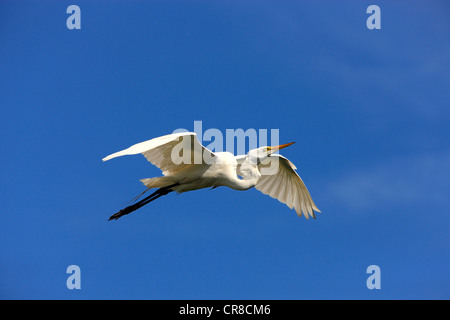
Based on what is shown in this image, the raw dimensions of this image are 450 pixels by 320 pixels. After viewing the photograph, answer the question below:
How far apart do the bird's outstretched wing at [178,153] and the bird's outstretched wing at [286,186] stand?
226 centimetres

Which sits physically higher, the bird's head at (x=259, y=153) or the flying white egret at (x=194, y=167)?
the bird's head at (x=259, y=153)

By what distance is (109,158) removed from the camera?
618cm

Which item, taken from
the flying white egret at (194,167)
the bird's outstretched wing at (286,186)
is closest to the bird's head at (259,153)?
the flying white egret at (194,167)

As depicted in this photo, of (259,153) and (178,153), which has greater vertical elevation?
(259,153)

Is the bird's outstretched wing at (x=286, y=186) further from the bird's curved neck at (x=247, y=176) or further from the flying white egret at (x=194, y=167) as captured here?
the bird's curved neck at (x=247, y=176)

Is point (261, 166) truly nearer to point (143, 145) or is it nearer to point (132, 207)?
point (132, 207)

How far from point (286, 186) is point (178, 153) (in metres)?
3.25

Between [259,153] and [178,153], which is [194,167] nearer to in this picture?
[178,153]

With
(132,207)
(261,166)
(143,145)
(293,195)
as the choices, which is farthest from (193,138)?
(293,195)

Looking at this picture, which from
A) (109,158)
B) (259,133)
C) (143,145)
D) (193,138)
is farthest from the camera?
(259,133)

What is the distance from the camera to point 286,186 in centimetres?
1040

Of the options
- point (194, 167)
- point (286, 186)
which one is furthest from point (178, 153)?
point (286, 186)

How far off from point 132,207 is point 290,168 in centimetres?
343

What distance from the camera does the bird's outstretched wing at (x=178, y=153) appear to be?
746cm
